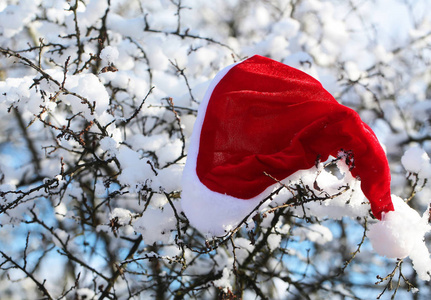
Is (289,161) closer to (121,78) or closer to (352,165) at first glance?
(352,165)

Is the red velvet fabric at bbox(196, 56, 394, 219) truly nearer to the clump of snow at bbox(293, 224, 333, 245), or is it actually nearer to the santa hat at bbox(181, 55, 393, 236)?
the santa hat at bbox(181, 55, 393, 236)

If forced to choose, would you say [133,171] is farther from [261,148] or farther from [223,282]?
[223,282]

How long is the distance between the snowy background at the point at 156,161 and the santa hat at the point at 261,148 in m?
0.12

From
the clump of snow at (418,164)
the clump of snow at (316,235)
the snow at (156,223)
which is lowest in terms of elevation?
the snow at (156,223)

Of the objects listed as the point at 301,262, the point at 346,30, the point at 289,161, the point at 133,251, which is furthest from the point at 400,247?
the point at 346,30

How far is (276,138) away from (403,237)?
2.26 feet

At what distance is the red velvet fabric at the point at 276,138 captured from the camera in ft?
5.65

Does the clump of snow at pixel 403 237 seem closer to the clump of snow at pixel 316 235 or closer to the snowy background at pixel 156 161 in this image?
the snowy background at pixel 156 161

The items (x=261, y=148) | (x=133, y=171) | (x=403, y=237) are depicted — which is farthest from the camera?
(x=133, y=171)

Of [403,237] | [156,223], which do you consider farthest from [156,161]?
[403,237]

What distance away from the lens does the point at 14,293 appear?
9.23 meters

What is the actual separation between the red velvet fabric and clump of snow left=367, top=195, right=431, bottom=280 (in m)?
0.07

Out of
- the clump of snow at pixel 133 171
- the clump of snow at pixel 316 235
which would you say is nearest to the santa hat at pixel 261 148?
the clump of snow at pixel 133 171

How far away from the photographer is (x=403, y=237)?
170 centimetres
